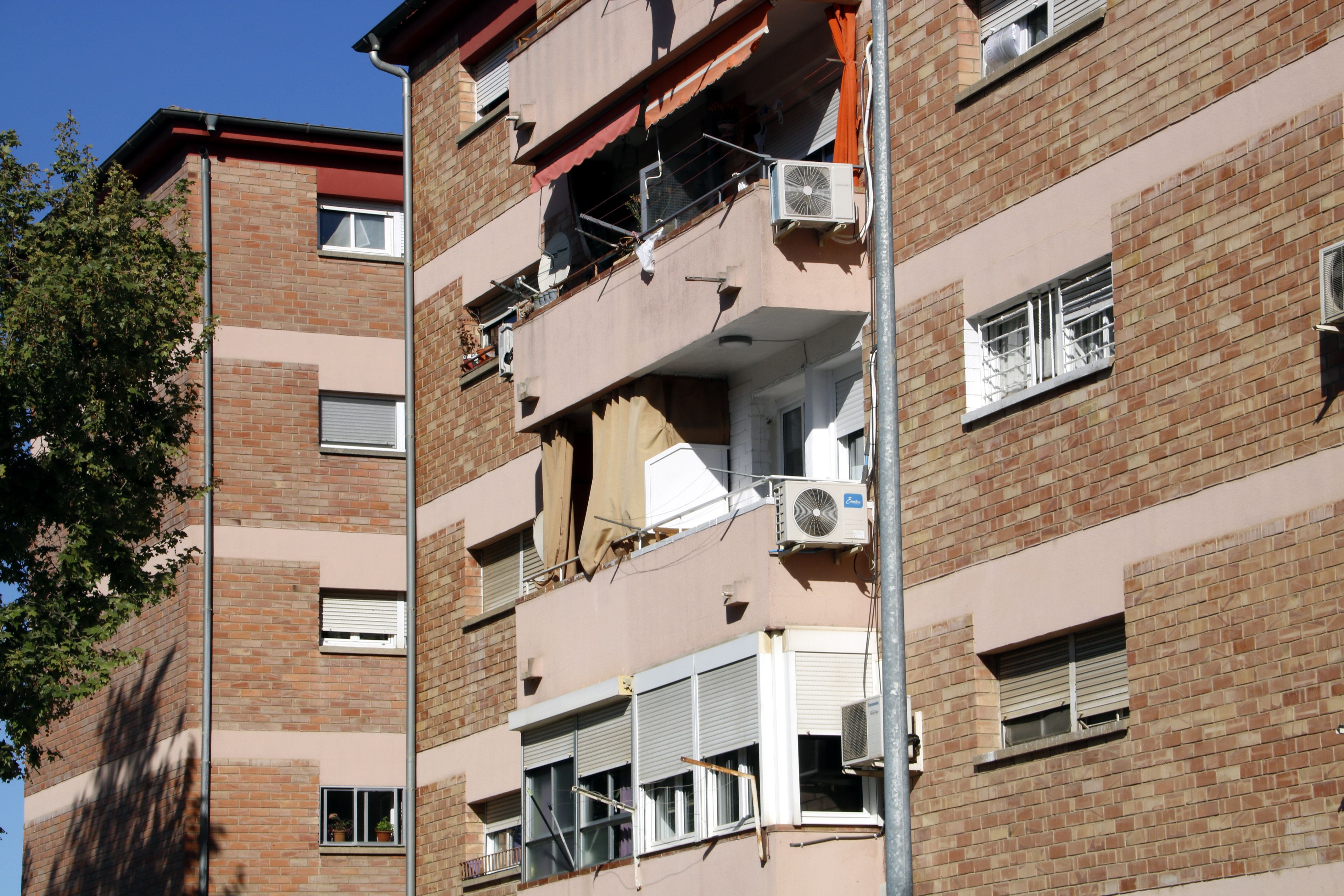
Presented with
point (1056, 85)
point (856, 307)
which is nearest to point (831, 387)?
point (856, 307)

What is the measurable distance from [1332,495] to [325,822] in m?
16.4

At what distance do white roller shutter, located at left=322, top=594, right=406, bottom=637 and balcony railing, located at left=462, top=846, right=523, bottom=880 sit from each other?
17.0 feet

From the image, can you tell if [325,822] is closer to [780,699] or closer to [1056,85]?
[780,699]

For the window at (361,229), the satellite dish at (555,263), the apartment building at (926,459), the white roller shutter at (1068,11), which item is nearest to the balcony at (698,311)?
the apartment building at (926,459)

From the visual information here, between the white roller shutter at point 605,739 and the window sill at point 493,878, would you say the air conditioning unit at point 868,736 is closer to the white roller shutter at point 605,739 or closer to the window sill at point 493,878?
the white roller shutter at point 605,739

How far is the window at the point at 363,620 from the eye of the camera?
88.2 ft

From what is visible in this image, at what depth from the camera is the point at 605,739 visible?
18.6m

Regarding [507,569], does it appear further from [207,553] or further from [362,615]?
[207,553]

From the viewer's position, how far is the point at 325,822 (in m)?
26.0

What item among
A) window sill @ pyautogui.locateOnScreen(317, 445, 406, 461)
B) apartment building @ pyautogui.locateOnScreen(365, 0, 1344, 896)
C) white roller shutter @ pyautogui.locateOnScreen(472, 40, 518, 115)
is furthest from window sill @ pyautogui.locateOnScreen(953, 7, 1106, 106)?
window sill @ pyautogui.locateOnScreen(317, 445, 406, 461)

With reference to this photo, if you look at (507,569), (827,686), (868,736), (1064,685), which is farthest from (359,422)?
(1064,685)

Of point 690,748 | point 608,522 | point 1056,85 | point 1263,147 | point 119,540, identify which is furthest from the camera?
point 119,540

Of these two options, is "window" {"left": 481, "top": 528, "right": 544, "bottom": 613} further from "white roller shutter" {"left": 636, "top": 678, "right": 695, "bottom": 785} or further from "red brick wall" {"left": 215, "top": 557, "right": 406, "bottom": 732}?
"white roller shutter" {"left": 636, "top": 678, "right": 695, "bottom": 785}

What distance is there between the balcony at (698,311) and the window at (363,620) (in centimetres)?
700
